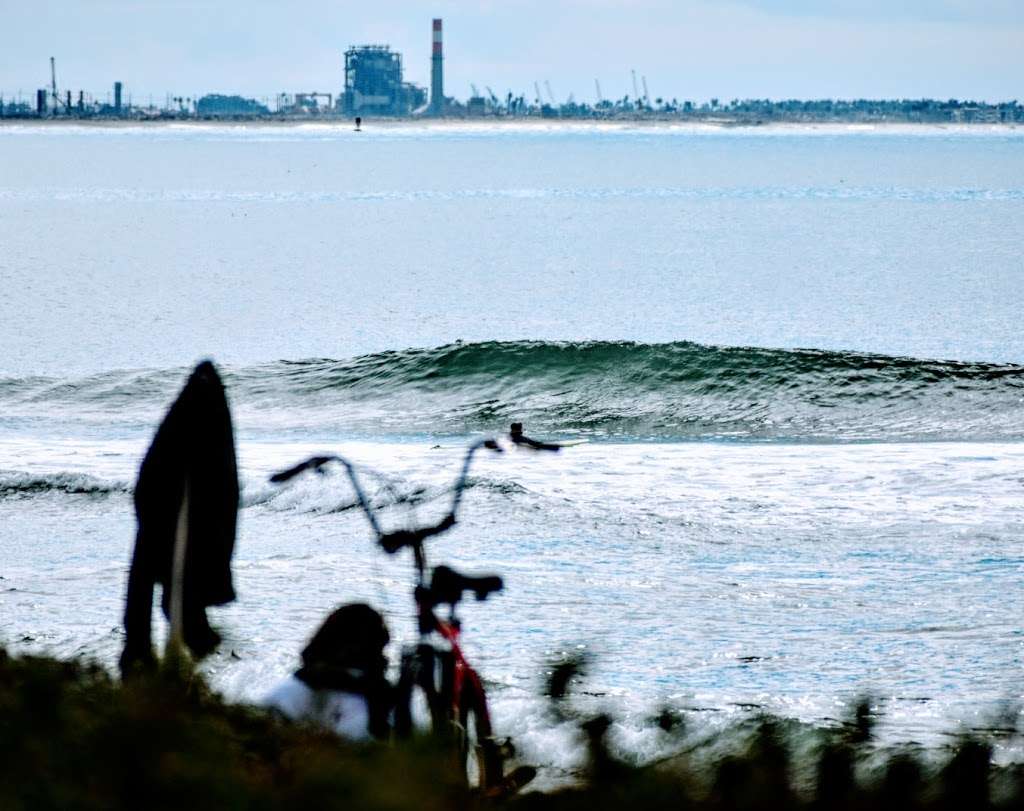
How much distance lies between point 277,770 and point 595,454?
563 inches

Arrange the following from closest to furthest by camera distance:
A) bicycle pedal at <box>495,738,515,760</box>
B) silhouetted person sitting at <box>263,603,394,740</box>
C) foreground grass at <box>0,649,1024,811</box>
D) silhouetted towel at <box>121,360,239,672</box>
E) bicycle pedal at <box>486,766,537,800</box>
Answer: foreground grass at <box>0,649,1024,811</box>, bicycle pedal at <box>486,766,537,800</box>, silhouetted person sitting at <box>263,603,394,740</box>, bicycle pedal at <box>495,738,515,760</box>, silhouetted towel at <box>121,360,239,672</box>

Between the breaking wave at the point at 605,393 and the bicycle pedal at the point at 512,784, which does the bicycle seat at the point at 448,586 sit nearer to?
the bicycle pedal at the point at 512,784

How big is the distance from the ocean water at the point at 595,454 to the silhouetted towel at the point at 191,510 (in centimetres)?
94

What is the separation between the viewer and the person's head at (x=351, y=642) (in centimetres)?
467

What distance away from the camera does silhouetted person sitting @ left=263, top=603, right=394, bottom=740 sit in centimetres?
443

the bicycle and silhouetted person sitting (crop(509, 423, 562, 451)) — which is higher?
silhouetted person sitting (crop(509, 423, 562, 451))

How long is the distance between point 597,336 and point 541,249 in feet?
106

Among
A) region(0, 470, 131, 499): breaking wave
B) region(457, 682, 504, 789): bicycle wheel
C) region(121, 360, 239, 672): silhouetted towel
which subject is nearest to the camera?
region(457, 682, 504, 789): bicycle wheel

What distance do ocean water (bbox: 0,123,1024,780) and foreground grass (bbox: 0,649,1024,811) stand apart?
1350 mm

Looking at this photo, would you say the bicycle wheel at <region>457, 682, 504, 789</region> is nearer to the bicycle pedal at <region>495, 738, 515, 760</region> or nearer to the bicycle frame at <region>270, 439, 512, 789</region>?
the bicycle frame at <region>270, 439, 512, 789</region>

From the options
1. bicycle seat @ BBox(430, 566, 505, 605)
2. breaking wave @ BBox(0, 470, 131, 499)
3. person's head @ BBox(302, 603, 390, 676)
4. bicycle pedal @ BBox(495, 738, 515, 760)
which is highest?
bicycle seat @ BBox(430, 566, 505, 605)

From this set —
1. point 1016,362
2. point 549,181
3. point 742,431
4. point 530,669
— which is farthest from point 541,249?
point 549,181

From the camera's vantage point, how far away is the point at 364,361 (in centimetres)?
2909

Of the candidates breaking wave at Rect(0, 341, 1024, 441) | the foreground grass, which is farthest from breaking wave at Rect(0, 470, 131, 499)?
the foreground grass
